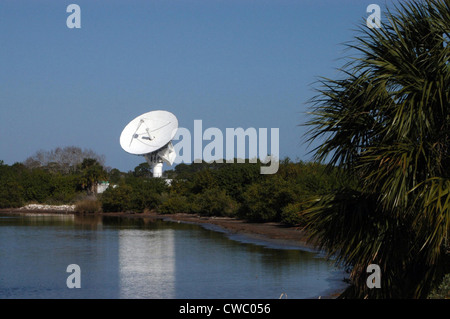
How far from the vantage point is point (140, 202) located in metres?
78.4

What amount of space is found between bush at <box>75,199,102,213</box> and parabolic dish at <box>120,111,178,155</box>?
1126 cm

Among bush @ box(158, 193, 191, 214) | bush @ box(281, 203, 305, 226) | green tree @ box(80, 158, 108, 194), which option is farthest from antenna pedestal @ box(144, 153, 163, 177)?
bush @ box(281, 203, 305, 226)

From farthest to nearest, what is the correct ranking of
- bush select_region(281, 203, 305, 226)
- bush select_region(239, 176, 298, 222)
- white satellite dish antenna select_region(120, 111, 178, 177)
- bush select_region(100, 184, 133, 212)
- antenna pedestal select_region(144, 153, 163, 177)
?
antenna pedestal select_region(144, 153, 163, 177)
bush select_region(100, 184, 133, 212)
white satellite dish antenna select_region(120, 111, 178, 177)
bush select_region(239, 176, 298, 222)
bush select_region(281, 203, 305, 226)

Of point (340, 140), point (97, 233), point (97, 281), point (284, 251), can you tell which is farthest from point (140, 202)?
point (340, 140)

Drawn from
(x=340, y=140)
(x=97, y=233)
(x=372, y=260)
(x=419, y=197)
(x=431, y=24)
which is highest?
(x=431, y=24)

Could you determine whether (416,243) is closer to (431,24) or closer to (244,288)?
(431,24)

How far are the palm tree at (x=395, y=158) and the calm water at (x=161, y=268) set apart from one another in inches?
82.0

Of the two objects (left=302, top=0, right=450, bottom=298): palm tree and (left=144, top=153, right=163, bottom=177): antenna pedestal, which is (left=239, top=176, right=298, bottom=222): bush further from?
(left=302, top=0, right=450, bottom=298): palm tree

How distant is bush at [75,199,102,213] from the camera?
81.5 metres

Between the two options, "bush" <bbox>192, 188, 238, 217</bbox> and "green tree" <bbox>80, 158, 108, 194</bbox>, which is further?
"green tree" <bbox>80, 158, 108, 194</bbox>

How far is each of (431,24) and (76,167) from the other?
11623cm

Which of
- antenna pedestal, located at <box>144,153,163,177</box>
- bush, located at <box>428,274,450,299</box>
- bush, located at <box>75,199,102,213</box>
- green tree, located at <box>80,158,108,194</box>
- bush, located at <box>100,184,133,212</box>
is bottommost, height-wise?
bush, located at <box>75,199,102,213</box>

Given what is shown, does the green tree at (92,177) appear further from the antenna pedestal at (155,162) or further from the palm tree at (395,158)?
the palm tree at (395,158)
